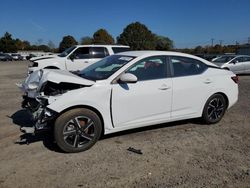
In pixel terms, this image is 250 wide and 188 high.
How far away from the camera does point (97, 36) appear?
8750 cm

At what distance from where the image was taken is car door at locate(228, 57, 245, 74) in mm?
17345

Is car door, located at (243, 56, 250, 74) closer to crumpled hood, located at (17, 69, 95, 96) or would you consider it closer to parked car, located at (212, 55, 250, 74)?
parked car, located at (212, 55, 250, 74)

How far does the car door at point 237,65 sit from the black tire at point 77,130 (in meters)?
14.6

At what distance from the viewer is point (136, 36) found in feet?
270

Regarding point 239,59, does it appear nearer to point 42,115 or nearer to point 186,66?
Result: point 186,66

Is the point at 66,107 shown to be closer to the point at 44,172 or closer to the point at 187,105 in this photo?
the point at 44,172

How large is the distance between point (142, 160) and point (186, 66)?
7.83 feet

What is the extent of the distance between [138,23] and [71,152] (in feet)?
273

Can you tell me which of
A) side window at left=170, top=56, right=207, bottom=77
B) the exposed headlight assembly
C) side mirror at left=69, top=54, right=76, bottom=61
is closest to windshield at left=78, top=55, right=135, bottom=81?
the exposed headlight assembly

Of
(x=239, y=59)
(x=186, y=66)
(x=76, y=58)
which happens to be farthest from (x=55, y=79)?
(x=239, y=59)

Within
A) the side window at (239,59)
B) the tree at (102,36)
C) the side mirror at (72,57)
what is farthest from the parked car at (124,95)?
the tree at (102,36)

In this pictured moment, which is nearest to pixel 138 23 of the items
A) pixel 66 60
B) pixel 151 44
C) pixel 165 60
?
pixel 151 44

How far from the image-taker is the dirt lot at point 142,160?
3648mm

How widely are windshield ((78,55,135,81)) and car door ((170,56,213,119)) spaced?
101 centimetres
